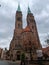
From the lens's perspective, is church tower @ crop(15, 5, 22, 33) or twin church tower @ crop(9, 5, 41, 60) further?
church tower @ crop(15, 5, 22, 33)

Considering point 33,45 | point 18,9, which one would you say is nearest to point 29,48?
point 33,45

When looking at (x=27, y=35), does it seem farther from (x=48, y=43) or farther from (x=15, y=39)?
(x=48, y=43)

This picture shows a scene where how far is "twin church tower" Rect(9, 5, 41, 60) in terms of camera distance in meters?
81.6

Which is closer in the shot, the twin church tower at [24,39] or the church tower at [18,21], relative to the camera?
the twin church tower at [24,39]

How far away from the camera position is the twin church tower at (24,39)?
8155 cm

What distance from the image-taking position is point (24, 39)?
93938 millimetres

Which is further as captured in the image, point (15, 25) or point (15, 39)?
point (15, 25)

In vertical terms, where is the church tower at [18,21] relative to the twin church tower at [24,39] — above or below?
above

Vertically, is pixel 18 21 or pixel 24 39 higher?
pixel 18 21

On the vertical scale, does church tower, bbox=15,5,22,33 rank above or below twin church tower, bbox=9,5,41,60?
above

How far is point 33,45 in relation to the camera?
79.4m

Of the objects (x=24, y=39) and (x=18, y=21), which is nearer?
(x=24, y=39)

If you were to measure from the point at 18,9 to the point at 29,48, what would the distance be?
60.2 metres

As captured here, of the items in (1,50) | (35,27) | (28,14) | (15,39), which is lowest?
(1,50)
